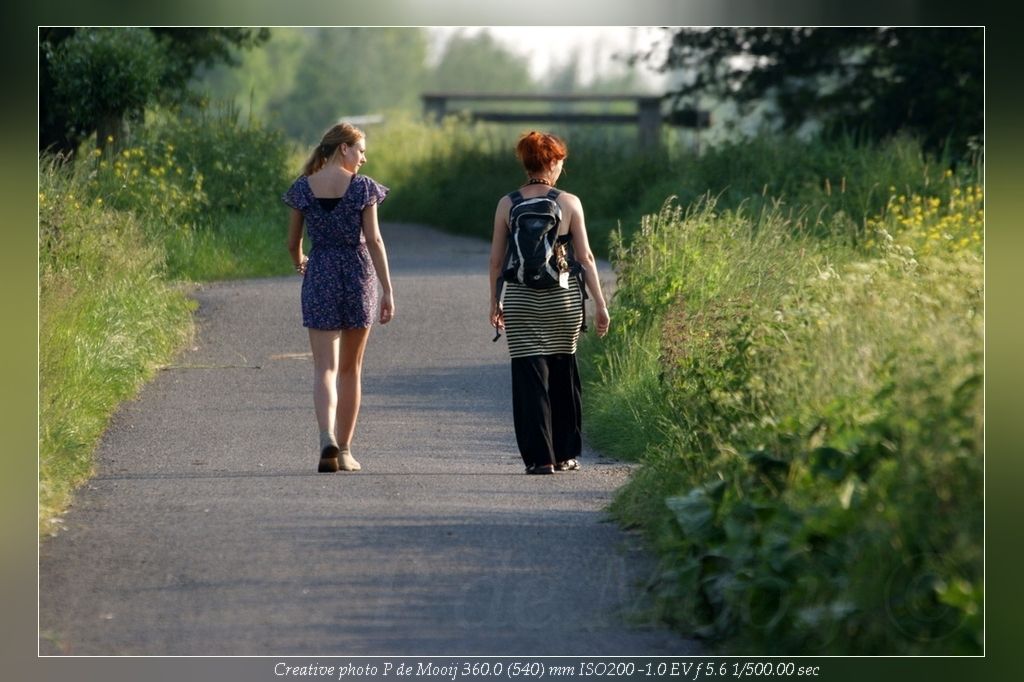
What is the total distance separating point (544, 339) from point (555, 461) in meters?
0.72

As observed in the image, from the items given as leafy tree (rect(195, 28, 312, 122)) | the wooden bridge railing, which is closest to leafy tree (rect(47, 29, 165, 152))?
the wooden bridge railing

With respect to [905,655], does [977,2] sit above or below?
above

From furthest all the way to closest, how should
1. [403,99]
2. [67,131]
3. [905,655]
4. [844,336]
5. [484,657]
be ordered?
[403,99]
[67,131]
[844,336]
[484,657]
[905,655]

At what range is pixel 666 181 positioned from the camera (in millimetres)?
22734

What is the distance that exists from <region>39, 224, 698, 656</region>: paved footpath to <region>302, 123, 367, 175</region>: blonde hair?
159cm

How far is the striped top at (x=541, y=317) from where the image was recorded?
8922 millimetres

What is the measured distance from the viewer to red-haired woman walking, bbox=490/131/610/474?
28.7 feet

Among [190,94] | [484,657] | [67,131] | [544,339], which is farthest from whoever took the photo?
[190,94]

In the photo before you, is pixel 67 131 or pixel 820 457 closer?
pixel 820 457

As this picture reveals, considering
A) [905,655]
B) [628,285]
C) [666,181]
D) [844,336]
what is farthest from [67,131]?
[905,655]

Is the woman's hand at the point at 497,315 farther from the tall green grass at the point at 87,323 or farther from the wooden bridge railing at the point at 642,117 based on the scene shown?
the wooden bridge railing at the point at 642,117

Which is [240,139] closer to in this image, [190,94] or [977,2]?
[190,94]

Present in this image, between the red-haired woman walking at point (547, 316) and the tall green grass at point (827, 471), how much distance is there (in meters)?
0.53

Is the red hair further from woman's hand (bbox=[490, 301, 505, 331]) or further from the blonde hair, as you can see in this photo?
the blonde hair
